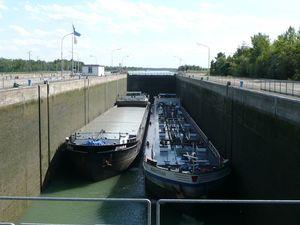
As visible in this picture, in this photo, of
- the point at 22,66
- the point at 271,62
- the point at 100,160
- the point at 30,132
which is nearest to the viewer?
the point at 30,132

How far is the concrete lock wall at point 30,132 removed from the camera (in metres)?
20.2

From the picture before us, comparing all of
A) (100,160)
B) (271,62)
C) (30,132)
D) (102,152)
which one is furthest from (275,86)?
(271,62)

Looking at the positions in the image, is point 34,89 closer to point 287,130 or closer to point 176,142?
point 176,142

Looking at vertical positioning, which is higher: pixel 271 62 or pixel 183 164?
pixel 271 62

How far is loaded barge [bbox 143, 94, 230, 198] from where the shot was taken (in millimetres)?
21828

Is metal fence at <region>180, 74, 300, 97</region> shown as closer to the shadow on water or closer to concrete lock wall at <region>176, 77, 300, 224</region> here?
concrete lock wall at <region>176, 77, 300, 224</region>

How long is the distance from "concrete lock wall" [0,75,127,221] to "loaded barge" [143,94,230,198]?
5327mm

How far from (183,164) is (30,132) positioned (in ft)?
24.3

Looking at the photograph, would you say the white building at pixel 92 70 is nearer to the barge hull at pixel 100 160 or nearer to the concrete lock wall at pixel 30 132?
the concrete lock wall at pixel 30 132

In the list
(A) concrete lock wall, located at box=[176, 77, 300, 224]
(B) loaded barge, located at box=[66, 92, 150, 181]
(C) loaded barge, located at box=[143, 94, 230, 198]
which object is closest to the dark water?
(C) loaded barge, located at box=[143, 94, 230, 198]

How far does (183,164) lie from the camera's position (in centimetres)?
2423

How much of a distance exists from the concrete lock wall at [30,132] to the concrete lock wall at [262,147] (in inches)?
373

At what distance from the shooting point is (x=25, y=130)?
2295cm

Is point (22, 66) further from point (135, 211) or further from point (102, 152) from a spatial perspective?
point (135, 211)
